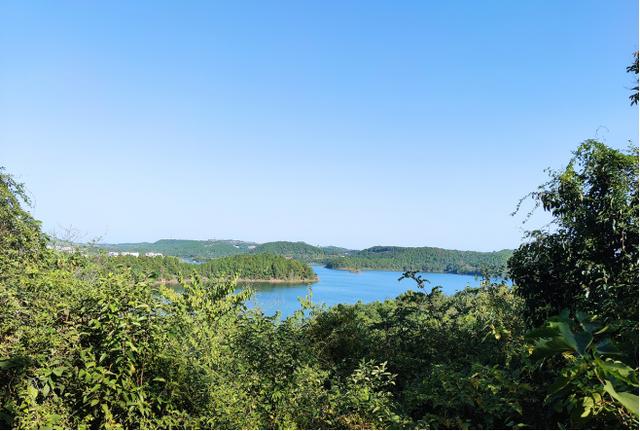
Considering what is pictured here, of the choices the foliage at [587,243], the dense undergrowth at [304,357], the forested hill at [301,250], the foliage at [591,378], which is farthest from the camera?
the forested hill at [301,250]

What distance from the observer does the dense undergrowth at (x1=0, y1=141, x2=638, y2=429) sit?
229 cm

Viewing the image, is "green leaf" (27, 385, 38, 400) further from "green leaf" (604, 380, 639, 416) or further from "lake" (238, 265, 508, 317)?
"green leaf" (604, 380, 639, 416)

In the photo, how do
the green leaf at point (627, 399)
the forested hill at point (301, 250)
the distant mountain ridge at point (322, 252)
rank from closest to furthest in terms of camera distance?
the green leaf at point (627, 399) < the distant mountain ridge at point (322, 252) < the forested hill at point (301, 250)

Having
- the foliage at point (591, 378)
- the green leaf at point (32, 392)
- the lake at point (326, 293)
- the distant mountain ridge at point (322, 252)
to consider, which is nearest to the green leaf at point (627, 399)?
the foliage at point (591, 378)

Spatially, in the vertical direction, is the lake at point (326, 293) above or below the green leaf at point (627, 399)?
below

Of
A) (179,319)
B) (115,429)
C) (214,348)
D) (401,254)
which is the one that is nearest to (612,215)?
(214,348)

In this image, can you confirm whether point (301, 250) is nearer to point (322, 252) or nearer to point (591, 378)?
point (322, 252)

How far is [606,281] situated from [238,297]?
3.35 m

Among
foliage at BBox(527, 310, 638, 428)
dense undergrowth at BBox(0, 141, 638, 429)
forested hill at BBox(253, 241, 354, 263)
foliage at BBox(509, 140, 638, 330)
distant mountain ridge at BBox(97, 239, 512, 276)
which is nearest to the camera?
foliage at BBox(527, 310, 638, 428)

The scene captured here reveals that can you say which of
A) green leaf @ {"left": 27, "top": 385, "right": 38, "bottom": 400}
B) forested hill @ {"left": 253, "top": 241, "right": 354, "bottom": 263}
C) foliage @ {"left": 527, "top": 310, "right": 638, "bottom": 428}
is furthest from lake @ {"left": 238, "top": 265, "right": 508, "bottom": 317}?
forested hill @ {"left": 253, "top": 241, "right": 354, "bottom": 263}

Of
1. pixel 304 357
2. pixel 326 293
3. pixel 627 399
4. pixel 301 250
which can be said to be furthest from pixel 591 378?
pixel 301 250

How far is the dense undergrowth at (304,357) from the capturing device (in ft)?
7.52

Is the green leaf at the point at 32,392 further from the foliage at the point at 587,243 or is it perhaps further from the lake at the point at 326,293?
the foliage at the point at 587,243

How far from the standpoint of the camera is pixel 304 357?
3.47 metres
